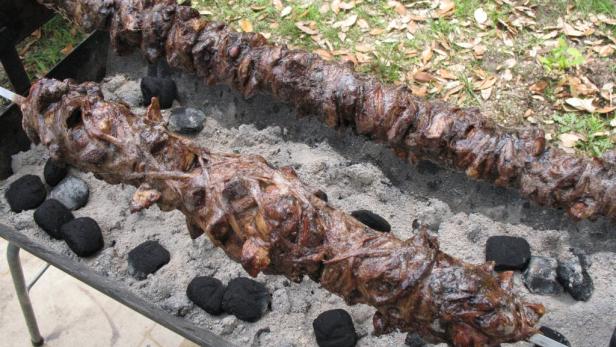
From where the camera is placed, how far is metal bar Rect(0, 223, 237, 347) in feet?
7.92

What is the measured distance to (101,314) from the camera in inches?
154

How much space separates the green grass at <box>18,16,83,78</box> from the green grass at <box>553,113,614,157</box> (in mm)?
4132

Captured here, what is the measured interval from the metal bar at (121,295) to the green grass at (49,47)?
3193 mm

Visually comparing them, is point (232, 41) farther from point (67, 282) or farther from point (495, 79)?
point (495, 79)

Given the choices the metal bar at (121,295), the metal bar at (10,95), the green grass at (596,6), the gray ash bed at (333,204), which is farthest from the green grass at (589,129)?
the metal bar at (10,95)

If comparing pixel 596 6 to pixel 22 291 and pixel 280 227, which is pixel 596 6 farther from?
pixel 22 291

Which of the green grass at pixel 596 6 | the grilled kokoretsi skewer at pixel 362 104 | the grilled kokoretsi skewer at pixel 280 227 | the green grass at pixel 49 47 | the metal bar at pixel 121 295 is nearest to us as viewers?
the grilled kokoretsi skewer at pixel 280 227

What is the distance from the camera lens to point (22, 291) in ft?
10.9

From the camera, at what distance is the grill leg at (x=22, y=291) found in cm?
297

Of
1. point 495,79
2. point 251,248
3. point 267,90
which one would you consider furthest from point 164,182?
point 495,79

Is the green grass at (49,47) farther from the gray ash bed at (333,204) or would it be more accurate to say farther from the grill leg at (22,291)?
the grill leg at (22,291)

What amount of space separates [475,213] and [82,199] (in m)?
2.06

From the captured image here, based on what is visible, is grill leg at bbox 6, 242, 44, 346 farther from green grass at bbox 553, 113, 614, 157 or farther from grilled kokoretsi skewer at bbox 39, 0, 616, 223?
green grass at bbox 553, 113, 614, 157

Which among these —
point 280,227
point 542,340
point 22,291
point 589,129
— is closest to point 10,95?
point 22,291
